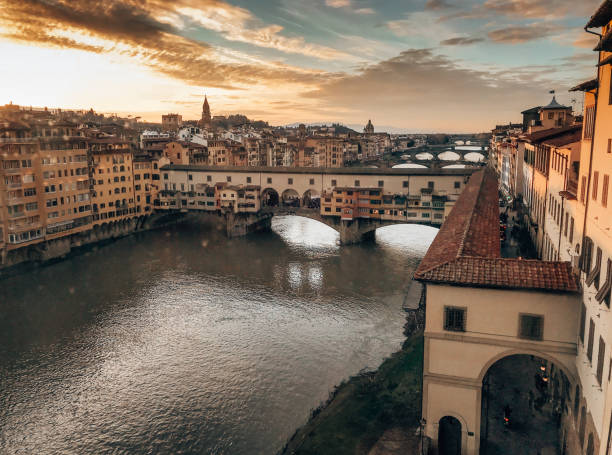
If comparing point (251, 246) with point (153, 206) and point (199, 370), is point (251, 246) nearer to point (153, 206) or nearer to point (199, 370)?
point (153, 206)

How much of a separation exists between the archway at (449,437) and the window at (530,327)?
501cm

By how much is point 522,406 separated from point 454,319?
7.21 meters

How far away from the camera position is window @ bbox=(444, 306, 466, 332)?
55.6 ft

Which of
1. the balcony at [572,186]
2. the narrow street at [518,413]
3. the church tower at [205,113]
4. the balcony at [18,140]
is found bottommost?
the narrow street at [518,413]

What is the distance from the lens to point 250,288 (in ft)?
141

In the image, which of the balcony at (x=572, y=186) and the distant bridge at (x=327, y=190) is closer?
the balcony at (x=572, y=186)

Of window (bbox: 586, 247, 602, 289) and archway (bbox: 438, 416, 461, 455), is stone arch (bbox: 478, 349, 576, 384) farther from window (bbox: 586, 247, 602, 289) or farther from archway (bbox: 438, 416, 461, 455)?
window (bbox: 586, 247, 602, 289)

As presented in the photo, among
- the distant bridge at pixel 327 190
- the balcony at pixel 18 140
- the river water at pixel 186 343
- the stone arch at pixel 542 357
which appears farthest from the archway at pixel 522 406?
the balcony at pixel 18 140

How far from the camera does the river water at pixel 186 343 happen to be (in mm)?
23188

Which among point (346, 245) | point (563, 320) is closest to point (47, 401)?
point (563, 320)

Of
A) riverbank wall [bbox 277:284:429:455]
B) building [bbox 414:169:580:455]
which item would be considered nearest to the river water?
riverbank wall [bbox 277:284:429:455]

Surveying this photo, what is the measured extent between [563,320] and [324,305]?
2430 centimetres

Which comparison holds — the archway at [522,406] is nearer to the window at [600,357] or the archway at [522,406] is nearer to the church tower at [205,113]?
the window at [600,357]

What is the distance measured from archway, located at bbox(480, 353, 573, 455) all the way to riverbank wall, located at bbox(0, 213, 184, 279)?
43.4m
